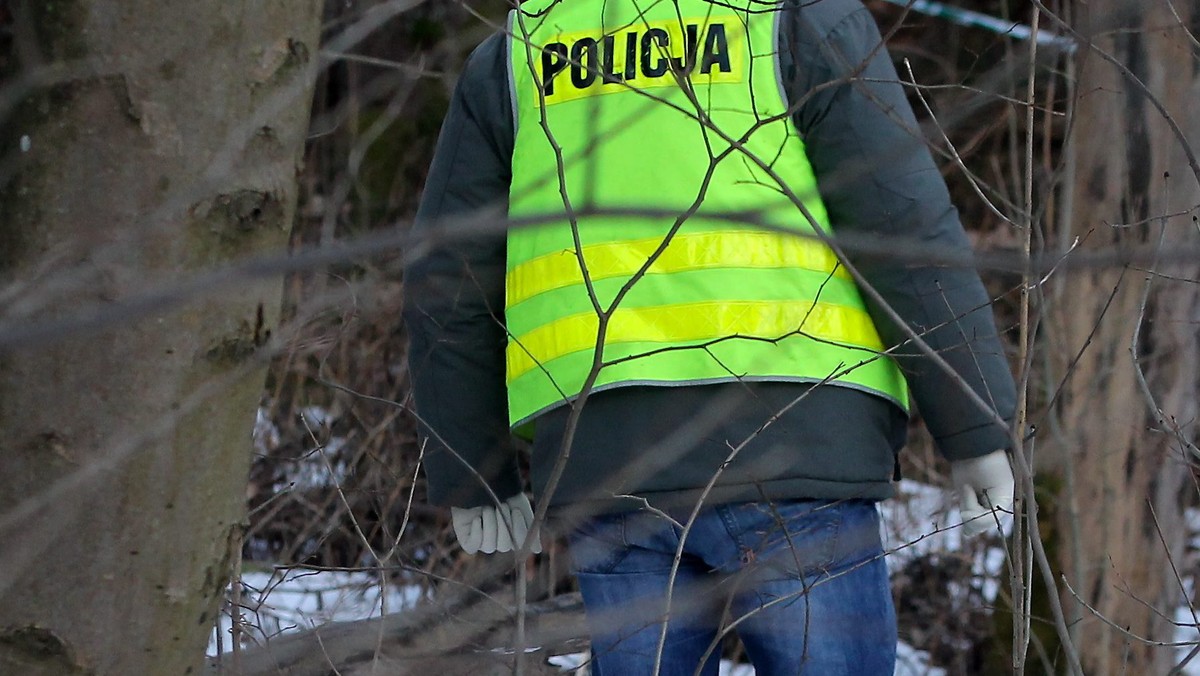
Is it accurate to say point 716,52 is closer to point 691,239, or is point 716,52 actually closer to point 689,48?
point 689,48

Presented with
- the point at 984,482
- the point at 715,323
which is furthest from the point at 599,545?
the point at 984,482

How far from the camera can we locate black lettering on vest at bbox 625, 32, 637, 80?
74.1 inches

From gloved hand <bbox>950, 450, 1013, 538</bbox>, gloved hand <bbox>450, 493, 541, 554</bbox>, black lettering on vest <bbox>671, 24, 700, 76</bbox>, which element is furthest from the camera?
gloved hand <bbox>450, 493, 541, 554</bbox>

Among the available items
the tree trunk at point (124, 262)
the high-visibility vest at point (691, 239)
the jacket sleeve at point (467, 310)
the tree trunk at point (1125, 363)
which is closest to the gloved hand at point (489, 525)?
the jacket sleeve at point (467, 310)

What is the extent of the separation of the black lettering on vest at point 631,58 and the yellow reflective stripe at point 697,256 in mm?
240

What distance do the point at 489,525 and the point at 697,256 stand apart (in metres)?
0.66

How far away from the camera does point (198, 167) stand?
111 cm

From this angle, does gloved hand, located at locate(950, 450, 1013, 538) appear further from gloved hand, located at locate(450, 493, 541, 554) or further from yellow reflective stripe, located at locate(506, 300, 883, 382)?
gloved hand, located at locate(450, 493, 541, 554)

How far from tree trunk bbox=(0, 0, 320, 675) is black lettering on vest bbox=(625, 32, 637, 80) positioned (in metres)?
0.76

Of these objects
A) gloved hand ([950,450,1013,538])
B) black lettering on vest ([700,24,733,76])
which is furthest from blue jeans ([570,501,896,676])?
black lettering on vest ([700,24,733,76])

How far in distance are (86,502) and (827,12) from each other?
1.23 m

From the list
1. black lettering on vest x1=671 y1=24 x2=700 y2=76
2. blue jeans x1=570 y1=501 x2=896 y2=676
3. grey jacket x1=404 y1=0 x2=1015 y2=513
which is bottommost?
blue jeans x1=570 y1=501 x2=896 y2=676

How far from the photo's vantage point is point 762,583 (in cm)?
184

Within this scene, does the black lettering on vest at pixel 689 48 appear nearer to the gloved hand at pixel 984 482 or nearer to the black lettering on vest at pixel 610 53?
the black lettering on vest at pixel 610 53
